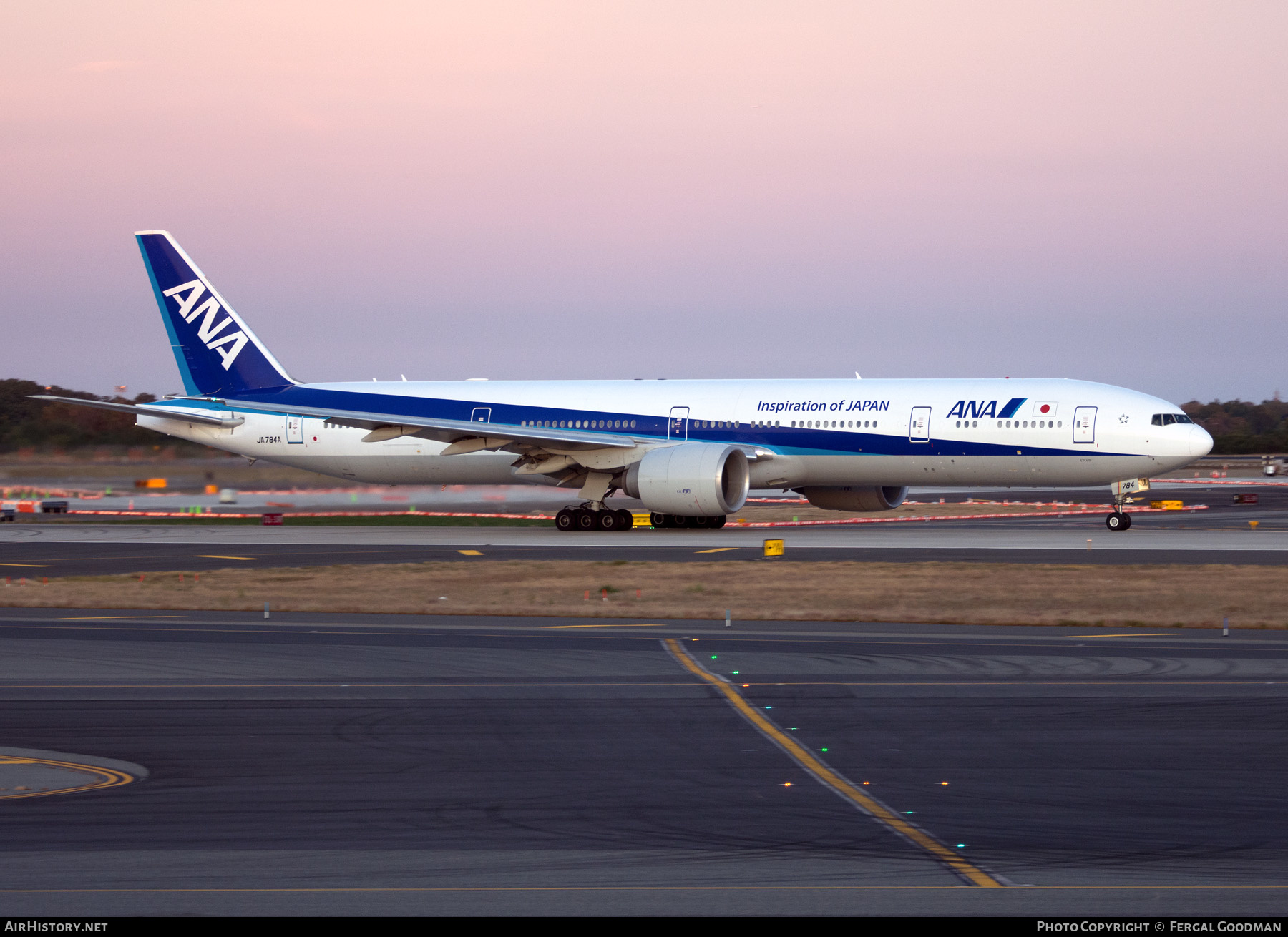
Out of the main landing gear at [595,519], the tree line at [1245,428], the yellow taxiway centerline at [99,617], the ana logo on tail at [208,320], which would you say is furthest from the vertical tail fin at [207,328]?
the tree line at [1245,428]

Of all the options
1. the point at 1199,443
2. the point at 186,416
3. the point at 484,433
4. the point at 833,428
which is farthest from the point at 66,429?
the point at 1199,443

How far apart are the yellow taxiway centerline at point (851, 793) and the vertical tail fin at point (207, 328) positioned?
34696 millimetres

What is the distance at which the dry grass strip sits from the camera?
71.8ft

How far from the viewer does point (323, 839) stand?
8562 mm

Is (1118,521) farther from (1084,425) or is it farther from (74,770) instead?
(74,770)

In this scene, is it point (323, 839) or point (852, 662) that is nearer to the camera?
point (323, 839)

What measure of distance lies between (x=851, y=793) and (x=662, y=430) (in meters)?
31.9

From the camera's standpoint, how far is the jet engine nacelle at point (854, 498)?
1703 inches

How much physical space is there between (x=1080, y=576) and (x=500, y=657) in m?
13.5

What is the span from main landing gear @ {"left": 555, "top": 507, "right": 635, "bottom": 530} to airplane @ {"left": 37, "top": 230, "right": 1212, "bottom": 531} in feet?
0.16

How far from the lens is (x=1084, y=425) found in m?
37.8

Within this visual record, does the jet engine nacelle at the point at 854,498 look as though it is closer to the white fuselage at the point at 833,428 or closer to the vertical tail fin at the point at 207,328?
the white fuselage at the point at 833,428
